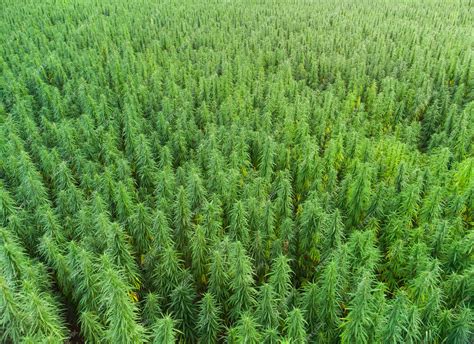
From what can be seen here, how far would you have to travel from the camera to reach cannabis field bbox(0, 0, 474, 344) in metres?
5.18

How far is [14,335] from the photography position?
4852mm

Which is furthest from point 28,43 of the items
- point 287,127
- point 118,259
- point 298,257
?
point 298,257

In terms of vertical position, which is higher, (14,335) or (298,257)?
(14,335)

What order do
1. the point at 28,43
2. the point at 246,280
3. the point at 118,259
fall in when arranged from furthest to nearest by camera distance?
1. the point at 28,43
2. the point at 118,259
3. the point at 246,280

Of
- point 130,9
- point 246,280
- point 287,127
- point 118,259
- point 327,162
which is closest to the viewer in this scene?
point 246,280

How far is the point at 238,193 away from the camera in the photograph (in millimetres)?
8352

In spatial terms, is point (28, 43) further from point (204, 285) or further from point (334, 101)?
point (204, 285)

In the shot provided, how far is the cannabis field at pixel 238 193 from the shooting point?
204 inches

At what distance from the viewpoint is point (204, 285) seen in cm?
657

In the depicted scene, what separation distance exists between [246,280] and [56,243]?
13.1ft

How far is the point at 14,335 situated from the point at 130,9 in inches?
999

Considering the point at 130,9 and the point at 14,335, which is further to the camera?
the point at 130,9

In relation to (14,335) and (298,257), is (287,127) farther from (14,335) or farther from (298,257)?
(14,335)

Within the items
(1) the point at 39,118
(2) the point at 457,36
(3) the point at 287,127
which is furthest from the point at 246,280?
(2) the point at 457,36
